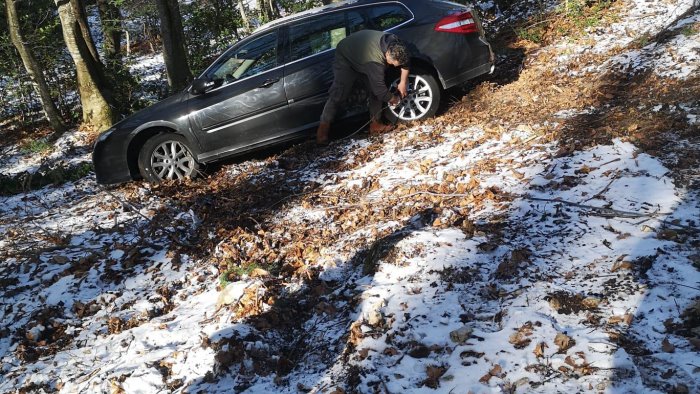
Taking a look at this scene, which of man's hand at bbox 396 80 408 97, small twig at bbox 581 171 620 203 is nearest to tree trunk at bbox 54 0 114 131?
man's hand at bbox 396 80 408 97

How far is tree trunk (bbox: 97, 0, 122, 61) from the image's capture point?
44.4ft

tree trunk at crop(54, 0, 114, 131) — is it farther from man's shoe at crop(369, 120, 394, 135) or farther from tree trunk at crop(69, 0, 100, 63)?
man's shoe at crop(369, 120, 394, 135)

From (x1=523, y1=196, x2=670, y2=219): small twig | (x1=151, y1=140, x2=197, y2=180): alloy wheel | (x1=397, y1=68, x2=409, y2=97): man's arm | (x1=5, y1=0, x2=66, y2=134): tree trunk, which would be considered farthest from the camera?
(x1=5, y1=0, x2=66, y2=134): tree trunk

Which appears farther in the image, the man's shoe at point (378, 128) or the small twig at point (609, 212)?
the man's shoe at point (378, 128)

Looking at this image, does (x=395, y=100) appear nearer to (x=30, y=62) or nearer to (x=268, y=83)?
(x=268, y=83)

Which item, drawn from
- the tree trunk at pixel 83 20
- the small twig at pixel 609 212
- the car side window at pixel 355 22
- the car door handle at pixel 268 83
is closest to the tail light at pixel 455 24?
the car side window at pixel 355 22

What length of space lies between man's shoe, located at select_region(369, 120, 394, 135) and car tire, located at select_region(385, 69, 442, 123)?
0.12m

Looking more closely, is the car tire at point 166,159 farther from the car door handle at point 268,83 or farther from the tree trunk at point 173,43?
the tree trunk at point 173,43

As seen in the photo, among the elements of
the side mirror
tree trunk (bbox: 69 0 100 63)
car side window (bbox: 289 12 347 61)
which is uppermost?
tree trunk (bbox: 69 0 100 63)

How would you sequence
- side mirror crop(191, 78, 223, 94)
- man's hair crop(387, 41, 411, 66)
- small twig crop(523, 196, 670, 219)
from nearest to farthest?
1. small twig crop(523, 196, 670, 219)
2. man's hair crop(387, 41, 411, 66)
3. side mirror crop(191, 78, 223, 94)

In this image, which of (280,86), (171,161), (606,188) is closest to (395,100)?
(280,86)

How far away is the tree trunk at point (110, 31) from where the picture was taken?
44.4 ft

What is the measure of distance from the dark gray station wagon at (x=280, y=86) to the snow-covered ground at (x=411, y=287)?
3.20 ft

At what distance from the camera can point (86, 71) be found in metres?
10.7
